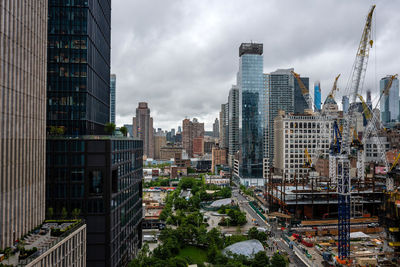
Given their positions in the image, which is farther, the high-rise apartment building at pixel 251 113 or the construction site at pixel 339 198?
the high-rise apartment building at pixel 251 113

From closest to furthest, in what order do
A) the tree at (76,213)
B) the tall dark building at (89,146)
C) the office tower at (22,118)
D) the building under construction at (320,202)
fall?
the office tower at (22,118)
the tree at (76,213)
the tall dark building at (89,146)
the building under construction at (320,202)

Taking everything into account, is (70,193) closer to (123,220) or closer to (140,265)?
(123,220)

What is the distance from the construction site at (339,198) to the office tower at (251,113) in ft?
65.4

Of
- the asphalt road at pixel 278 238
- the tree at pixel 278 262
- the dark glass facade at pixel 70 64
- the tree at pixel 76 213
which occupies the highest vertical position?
the dark glass facade at pixel 70 64

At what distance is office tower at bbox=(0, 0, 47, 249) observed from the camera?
31156 mm

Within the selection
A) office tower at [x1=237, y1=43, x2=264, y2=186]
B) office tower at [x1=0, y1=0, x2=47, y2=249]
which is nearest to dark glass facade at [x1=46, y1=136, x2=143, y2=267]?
office tower at [x1=0, y1=0, x2=47, y2=249]

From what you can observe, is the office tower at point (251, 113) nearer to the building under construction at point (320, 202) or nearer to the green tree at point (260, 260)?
the building under construction at point (320, 202)

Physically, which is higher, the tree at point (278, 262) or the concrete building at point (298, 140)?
the concrete building at point (298, 140)

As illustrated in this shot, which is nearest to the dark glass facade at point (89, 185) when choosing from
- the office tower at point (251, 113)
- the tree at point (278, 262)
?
the tree at point (278, 262)

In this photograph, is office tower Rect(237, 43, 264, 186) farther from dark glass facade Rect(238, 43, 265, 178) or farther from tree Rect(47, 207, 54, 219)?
tree Rect(47, 207, 54, 219)

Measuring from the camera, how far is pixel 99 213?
46.1 metres

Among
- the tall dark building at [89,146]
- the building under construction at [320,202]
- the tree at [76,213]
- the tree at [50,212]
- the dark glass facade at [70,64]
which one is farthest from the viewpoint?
the building under construction at [320,202]

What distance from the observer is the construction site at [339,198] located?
70.4m

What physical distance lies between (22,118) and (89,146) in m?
12.0
